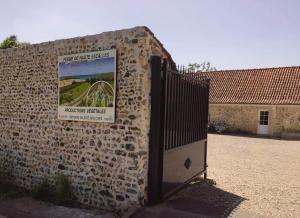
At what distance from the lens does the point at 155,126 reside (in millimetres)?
6457

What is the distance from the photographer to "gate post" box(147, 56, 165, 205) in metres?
6.43

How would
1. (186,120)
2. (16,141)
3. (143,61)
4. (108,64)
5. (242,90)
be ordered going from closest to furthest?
(143,61) → (108,64) → (186,120) → (16,141) → (242,90)

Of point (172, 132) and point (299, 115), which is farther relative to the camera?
point (299, 115)

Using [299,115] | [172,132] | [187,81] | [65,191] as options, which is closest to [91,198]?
[65,191]

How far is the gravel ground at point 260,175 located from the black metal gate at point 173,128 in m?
1.24

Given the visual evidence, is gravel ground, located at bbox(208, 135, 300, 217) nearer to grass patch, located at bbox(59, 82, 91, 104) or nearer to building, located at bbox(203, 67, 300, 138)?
grass patch, located at bbox(59, 82, 91, 104)

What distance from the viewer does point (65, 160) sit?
7.68 metres

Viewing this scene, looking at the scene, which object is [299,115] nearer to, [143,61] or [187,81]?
[187,81]

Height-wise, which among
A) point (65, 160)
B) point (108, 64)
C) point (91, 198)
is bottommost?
point (91, 198)

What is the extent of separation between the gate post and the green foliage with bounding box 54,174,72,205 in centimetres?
215

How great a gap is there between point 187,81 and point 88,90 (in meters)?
2.38

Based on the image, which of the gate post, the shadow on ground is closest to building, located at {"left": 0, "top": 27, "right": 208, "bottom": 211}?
the gate post

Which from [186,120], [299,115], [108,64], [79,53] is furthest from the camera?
[299,115]

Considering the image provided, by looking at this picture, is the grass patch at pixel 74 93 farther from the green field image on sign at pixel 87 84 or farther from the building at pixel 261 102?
the building at pixel 261 102
